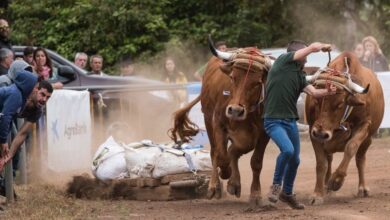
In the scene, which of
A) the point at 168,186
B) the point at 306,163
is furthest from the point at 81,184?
the point at 306,163

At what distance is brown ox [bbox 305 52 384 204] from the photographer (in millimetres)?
11023

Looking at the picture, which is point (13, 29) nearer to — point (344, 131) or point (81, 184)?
point (81, 184)

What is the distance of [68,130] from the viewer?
47.5 feet

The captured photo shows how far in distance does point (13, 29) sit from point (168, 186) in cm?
1534

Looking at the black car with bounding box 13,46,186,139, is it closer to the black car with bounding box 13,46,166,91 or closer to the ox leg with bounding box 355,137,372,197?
the black car with bounding box 13,46,166,91

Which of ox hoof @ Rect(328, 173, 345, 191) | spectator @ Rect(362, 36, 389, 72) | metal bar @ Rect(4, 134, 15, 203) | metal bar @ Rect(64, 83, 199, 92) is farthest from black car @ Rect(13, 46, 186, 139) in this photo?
ox hoof @ Rect(328, 173, 345, 191)

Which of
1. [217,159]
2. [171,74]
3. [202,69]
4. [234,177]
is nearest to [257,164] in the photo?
[234,177]

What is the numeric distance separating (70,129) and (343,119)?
4833 mm

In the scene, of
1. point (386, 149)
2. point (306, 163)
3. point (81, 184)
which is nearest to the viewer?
point (81, 184)

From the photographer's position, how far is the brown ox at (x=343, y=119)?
36.2ft

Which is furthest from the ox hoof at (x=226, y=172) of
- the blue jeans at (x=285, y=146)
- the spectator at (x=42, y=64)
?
the spectator at (x=42, y=64)

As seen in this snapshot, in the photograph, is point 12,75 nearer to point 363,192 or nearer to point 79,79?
point 363,192

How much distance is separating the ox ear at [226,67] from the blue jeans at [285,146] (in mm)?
800

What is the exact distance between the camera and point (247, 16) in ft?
81.1
